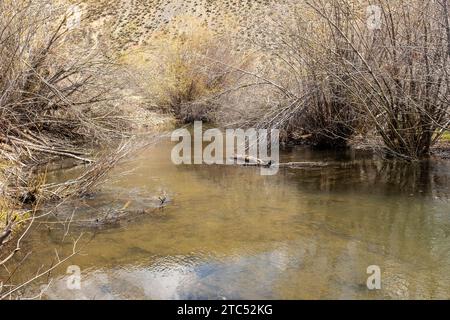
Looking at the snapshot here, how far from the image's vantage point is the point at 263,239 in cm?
737

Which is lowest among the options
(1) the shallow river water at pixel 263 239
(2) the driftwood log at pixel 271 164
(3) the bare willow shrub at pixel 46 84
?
(1) the shallow river water at pixel 263 239

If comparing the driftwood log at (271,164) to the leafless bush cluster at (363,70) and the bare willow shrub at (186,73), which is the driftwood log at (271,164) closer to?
the leafless bush cluster at (363,70)

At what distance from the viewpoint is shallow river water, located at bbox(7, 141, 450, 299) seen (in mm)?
5777

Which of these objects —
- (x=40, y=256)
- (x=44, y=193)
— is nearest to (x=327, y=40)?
(x=44, y=193)

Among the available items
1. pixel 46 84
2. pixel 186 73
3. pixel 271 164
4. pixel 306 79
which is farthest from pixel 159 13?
pixel 271 164

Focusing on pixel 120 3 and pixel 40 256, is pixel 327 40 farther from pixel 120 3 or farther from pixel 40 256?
pixel 120 3

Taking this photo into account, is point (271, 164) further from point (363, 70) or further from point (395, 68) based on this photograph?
point (395, 68)

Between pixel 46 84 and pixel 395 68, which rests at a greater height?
pixel 395 68

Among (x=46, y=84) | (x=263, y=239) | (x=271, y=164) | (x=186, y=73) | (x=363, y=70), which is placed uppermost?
(x=186, y=73)

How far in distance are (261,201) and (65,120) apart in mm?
7308

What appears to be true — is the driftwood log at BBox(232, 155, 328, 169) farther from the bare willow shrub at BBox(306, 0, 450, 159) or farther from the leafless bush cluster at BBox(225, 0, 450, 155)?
the bare willow shrub at BBox(306, 0, 450, 159)

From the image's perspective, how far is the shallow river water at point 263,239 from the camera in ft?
19.0

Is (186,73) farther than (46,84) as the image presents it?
Yes

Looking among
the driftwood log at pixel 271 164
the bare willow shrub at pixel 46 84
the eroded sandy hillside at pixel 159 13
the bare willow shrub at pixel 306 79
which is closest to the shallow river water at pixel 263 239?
the driftwood log at pixel 271 164
